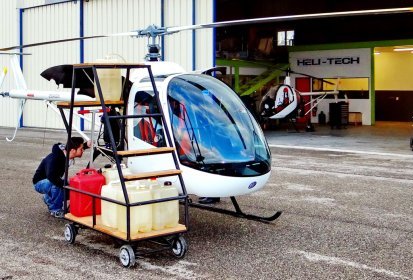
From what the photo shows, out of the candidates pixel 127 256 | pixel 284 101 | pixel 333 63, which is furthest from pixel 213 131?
pixel 333 63

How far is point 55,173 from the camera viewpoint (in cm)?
701

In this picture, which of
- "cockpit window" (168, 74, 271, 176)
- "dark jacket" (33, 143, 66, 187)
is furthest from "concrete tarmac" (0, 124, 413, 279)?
"cockpit window" (168, 74, 271, 176)

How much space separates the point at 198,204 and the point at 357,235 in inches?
91.8

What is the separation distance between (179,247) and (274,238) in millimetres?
1275

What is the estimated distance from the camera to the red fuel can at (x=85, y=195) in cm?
627

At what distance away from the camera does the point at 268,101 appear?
20.0m

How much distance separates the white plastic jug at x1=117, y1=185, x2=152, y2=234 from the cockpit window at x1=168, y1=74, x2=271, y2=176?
2.41 feet

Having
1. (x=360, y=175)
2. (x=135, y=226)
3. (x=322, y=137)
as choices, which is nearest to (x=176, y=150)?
(x=135, y=226)

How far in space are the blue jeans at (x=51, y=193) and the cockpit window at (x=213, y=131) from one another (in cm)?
198

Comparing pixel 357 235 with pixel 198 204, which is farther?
pixel 198 204

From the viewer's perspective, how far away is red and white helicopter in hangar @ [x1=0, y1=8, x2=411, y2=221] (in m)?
6.09

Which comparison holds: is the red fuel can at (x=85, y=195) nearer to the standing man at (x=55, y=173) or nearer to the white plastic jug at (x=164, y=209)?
the standing man at (x=55, y=173)

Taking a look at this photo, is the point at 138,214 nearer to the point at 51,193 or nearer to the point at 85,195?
the point at 85,195

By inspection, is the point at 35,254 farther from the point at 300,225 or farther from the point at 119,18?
the point at 119,18
